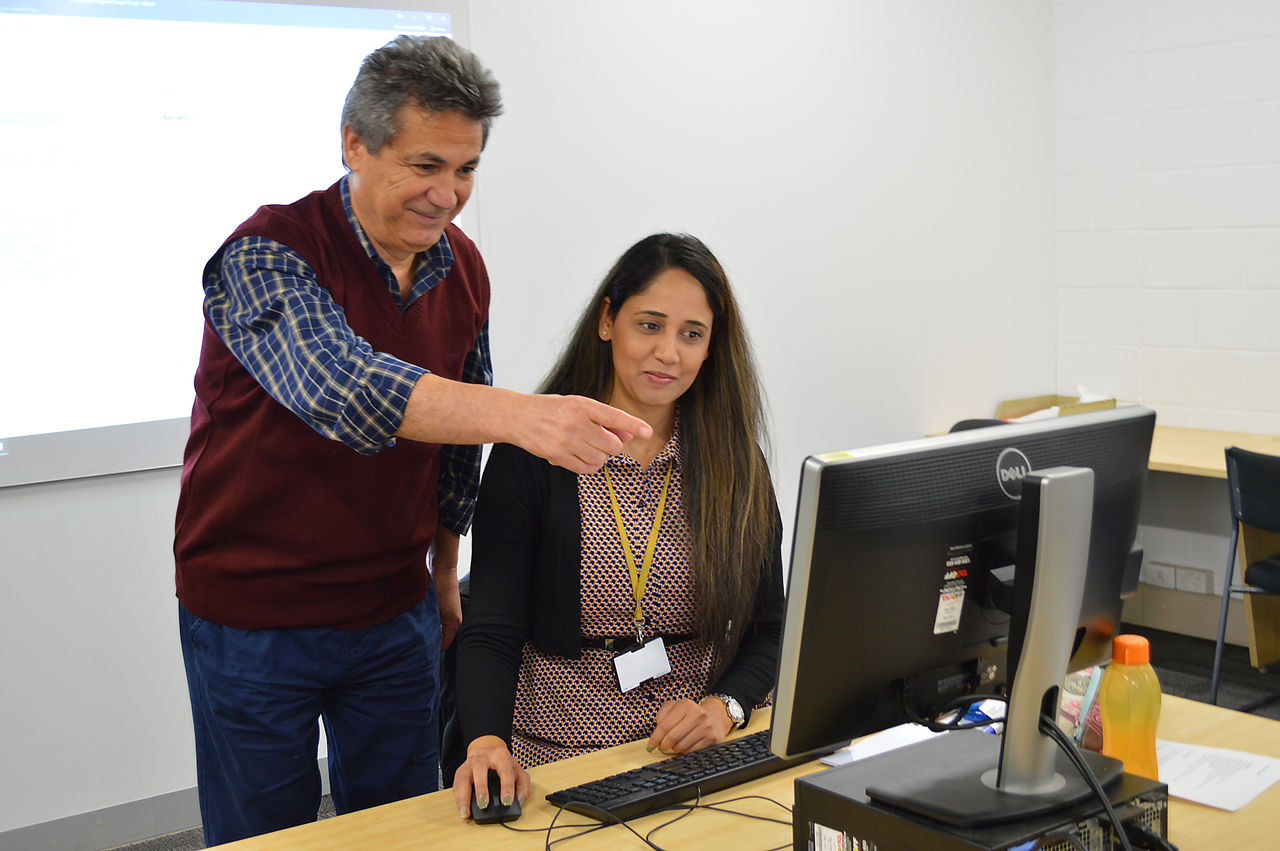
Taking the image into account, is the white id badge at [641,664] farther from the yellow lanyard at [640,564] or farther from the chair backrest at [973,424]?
the chair backrest at [973,424]

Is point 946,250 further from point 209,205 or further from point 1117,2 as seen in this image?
point 209,205

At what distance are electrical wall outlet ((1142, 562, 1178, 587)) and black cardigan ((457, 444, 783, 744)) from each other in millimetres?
3204

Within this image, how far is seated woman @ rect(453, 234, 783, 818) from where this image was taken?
1.75 meters

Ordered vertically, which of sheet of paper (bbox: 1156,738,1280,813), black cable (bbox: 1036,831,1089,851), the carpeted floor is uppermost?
black cable (bbox: 1036,831,1089,851)

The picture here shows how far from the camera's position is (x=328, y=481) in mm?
1677

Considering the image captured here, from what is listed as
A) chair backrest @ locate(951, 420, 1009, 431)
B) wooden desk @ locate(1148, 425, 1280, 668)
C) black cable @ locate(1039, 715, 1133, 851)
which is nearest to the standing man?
black cable @ locate(1039, 715, 1133, 851)

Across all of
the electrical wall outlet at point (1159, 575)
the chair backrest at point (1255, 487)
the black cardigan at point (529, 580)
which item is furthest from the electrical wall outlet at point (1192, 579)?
the black cardigan at point (529, 580)

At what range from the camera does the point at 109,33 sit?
273 cm

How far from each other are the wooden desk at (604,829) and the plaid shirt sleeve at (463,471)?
1.98 ft

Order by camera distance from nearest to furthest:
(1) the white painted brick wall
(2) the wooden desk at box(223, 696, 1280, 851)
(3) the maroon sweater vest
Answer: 1. (2) the wooden desk at box(223, 696, 1280, 851)
2. (3) the maroon sweater vest
3. (1) the white painted brick wall

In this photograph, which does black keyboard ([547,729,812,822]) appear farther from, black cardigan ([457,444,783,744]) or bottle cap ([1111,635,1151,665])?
bottle cap ([1111,635,1151,665])

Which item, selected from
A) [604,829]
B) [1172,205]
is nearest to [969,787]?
[604,829]

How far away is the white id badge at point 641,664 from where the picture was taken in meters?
1.72

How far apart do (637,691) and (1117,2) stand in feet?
12.6
